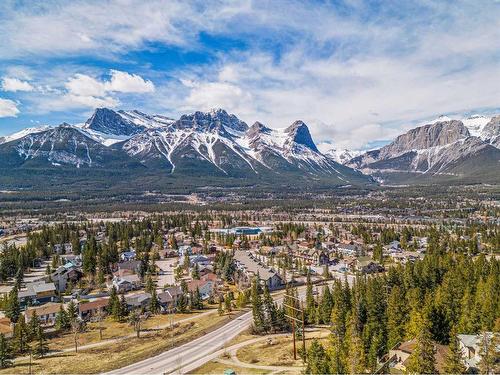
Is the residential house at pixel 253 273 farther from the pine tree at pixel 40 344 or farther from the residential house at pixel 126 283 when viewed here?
the pine tree at pixel 40 344

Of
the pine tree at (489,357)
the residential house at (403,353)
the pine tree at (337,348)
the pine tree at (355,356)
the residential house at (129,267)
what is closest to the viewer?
the pine tree at (489,357)

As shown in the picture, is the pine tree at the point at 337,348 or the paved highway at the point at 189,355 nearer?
the pine tree at the point at 337,348

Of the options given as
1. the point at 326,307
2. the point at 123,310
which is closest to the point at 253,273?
the point at 326,307

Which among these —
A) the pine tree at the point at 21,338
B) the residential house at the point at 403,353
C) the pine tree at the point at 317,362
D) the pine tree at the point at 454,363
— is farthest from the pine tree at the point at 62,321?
the pine tree at the point at 454,363

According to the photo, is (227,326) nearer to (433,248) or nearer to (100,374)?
(100,374)

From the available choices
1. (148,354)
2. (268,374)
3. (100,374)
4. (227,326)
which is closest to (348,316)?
Result: (268,374)

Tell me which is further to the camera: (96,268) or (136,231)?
(136,231)
